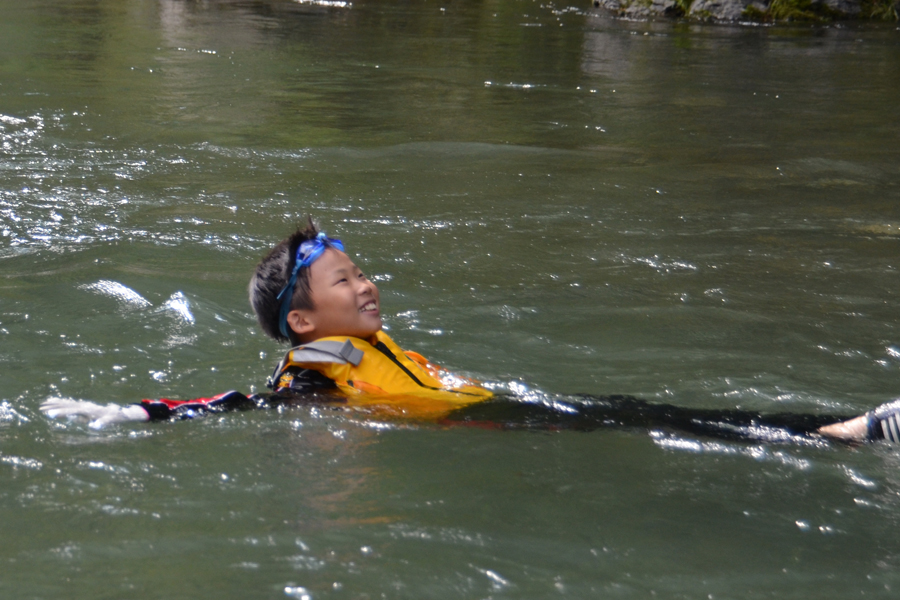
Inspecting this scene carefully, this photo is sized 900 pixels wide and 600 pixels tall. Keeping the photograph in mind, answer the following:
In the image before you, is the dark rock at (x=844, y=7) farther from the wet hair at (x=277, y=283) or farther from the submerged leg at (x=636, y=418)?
the wet hair at (x=277, y=283)

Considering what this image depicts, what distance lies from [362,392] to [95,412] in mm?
1013

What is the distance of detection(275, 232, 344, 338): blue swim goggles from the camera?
13.3 ft

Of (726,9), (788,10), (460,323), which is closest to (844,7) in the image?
(788,10)

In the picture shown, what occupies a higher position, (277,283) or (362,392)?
(277,283)

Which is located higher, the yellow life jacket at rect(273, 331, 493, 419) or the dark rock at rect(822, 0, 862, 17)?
the dark rock at rect(822, 0, 862, 17)

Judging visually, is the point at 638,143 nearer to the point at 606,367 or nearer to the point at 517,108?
the point at 517,108

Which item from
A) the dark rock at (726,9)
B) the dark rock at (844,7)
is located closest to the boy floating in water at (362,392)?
the dark rock at (726,9)

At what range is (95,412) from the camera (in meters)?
3.60

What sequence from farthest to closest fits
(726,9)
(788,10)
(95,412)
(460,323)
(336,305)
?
(726,9) → (788,10) → (460,323) → (336,305) → (95,412)

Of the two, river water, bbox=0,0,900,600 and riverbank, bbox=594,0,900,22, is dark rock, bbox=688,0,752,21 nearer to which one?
riverbank, bbox=594,0,900,22

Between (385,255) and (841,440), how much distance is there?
3170mm

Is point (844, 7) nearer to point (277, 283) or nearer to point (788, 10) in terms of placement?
point (788, 10)

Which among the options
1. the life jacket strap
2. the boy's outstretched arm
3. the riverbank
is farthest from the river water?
the riverbank

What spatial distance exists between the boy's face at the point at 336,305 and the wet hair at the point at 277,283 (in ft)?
0.13
